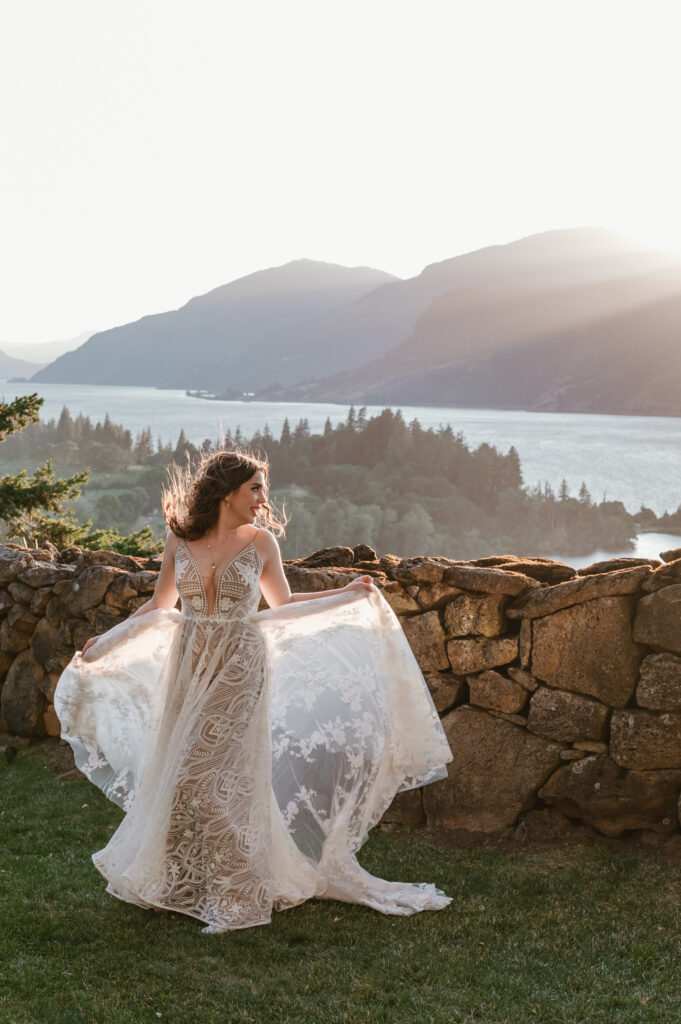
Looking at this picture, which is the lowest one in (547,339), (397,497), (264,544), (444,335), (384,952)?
(397,497)

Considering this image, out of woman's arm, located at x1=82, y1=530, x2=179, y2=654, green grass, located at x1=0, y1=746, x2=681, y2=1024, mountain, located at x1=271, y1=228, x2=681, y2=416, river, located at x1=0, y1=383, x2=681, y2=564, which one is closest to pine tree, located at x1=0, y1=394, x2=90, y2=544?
woman's arm, located at x1=82, y1=530, x2=179, y2=654

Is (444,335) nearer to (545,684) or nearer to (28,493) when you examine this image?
(28,493)

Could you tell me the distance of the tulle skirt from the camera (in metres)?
4.05

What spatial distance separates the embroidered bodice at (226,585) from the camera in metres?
4.15

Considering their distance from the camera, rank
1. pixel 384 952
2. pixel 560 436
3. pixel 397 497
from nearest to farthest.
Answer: pixel 384 952 < pixel 397 497 < pixel 560 436

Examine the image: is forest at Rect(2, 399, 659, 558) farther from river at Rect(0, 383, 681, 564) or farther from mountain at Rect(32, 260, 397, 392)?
mountain at Rect(32, 260, 397, 392)

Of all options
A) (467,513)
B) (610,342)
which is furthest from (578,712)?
(610,342)

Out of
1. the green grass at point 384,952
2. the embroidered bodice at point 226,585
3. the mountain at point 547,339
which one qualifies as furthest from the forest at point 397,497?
the embroidered bodice at point 226,585

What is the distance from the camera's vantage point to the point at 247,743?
411 cm

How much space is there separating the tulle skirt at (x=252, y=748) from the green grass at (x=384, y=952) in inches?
6.9

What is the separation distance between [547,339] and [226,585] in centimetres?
9346

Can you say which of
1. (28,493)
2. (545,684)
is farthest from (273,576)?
(28,493)

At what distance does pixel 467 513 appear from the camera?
207 feet

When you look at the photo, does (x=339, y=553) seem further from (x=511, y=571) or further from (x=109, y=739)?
(x=109, y=739)
